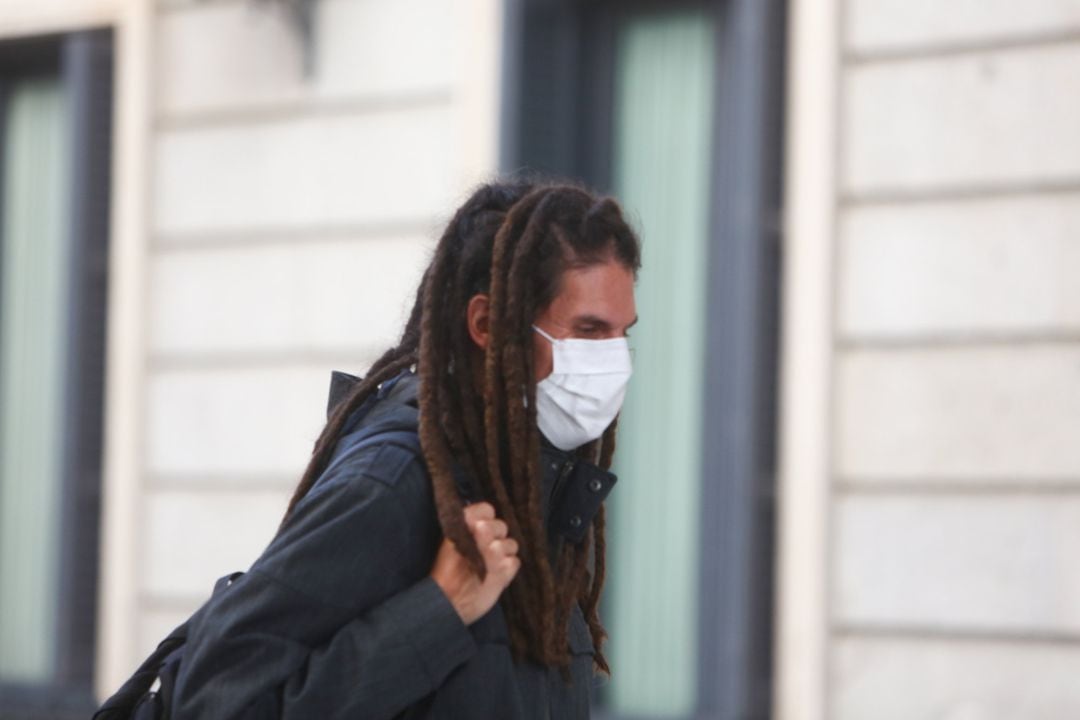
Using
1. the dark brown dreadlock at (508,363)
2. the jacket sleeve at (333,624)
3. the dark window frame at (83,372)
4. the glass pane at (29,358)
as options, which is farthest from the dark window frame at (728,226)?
the jacket sleeve at (333,624)

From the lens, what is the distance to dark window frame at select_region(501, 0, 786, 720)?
6461 millimetres

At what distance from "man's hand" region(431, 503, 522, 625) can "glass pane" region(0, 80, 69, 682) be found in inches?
249

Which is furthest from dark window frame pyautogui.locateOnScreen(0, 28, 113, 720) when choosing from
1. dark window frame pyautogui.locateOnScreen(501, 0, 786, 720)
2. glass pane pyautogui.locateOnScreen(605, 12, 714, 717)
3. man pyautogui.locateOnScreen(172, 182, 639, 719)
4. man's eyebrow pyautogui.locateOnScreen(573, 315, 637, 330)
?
man's eyebrow pyautogui.locateOnScreen(573, 315, 637, 330)

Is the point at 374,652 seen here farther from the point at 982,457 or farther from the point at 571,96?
the point at 571,96

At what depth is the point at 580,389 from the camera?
2740 millimetres

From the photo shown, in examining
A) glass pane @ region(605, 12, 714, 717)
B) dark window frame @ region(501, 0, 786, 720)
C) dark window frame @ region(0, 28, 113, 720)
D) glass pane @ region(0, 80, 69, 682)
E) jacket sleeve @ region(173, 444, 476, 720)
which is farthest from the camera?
glass pane @ region(0, 80, 69, 682)

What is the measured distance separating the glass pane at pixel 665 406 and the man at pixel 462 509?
3974 mm

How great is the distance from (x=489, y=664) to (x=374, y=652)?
0.21 metres

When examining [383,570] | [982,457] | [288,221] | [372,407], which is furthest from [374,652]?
[288,221]

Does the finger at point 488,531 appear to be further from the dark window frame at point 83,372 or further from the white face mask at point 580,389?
the dark window frame at point 83,372

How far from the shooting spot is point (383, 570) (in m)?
2.49

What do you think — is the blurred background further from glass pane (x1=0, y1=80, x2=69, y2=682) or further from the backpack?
the backpack

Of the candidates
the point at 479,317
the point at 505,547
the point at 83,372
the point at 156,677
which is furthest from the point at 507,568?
the point at 83,372

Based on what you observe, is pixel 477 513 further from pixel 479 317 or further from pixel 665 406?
pixel 665 406
